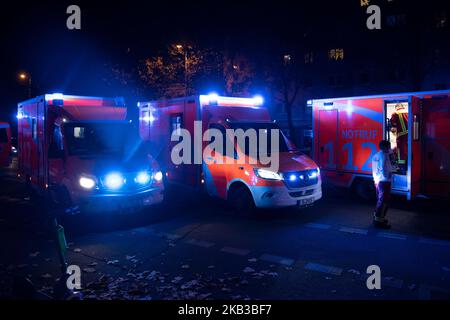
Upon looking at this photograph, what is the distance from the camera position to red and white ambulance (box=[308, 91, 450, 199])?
36.0 ft

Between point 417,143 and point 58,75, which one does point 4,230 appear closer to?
point 417,143

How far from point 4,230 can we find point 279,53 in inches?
1143

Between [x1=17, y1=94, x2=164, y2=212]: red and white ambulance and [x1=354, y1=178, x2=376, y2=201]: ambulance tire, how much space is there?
5.84m

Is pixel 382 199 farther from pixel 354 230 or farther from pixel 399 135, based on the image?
pixel 399 135

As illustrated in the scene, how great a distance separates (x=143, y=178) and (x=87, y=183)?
4.13ft

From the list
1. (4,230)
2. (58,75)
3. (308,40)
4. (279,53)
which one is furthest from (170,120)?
(308,40)

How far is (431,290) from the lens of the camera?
5.54 metres

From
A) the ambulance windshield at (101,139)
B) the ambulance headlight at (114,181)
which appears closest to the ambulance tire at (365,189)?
the ambulance windshield at (101,139)

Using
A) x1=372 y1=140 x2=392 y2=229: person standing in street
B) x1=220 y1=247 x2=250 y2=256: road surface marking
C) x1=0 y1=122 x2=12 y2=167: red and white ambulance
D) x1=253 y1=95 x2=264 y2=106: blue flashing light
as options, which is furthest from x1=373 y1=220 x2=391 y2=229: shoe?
x1=0 y1=122 x2=12 y2=167: red and white ambulance

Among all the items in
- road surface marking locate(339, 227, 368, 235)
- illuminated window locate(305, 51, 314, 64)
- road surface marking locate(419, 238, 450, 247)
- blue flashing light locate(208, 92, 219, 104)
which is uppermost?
illuminated window locate(305, 51, 314, 64)

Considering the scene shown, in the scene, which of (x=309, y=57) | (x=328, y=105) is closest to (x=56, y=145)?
(x=328, y=105)

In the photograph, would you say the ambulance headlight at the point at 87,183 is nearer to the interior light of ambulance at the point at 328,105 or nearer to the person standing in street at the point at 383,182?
the person standing in street at the point at 383,182

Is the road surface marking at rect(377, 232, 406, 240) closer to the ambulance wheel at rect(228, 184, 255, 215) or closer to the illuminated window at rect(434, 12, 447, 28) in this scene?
the ambulance wheel at rect(228, 184, 255, 215)
